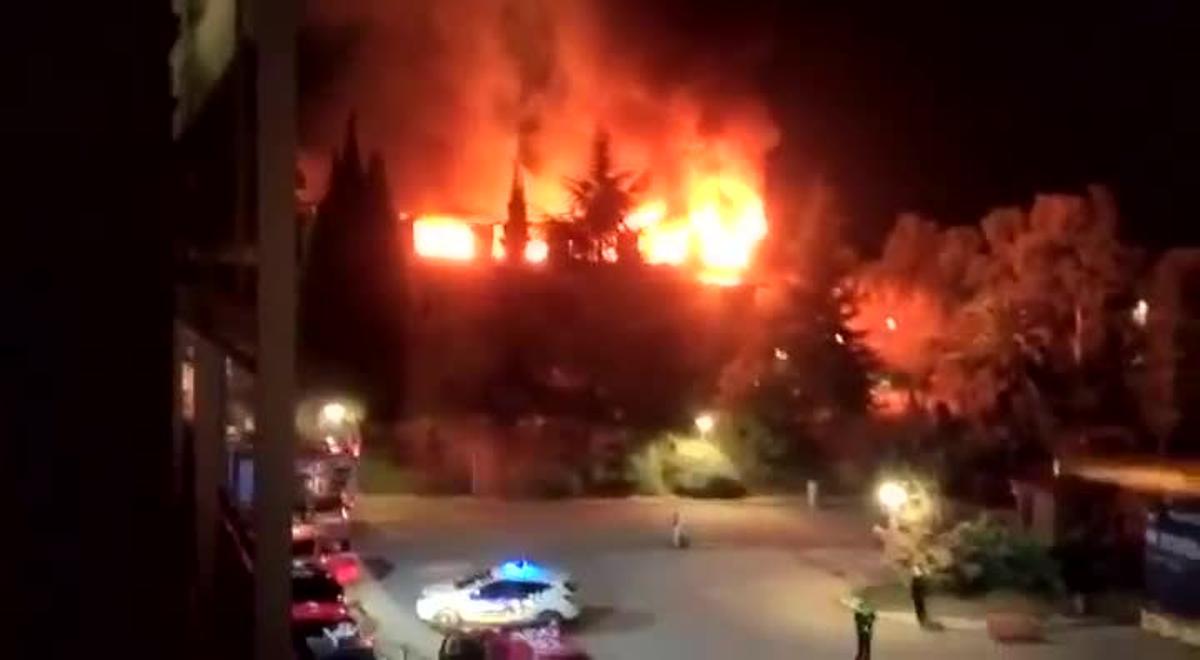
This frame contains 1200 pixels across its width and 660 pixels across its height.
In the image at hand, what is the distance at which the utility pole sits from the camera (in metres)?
1.62

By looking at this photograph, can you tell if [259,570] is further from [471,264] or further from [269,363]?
[471,264]

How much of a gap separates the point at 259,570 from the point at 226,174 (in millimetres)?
711

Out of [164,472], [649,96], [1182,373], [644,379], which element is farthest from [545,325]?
[164,472]

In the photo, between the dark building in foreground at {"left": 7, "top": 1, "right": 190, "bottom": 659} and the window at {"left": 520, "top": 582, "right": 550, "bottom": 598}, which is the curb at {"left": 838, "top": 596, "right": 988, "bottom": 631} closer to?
the window at {"left": 520, "top": 582, "right": 550, "bottom": 598}

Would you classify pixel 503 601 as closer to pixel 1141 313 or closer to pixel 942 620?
pixel 942 620

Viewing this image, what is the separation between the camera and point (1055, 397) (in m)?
14.6

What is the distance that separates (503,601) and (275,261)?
7.09m

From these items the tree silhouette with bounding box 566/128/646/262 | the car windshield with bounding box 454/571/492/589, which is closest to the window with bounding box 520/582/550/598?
the car windshield with bounding box 454/571/492/589

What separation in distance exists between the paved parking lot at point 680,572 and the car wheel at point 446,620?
2.5 inches

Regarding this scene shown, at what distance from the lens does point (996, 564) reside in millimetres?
9477

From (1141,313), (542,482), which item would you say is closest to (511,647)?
(542,482)

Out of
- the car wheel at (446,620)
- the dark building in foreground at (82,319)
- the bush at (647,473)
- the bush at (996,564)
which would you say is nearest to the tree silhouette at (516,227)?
the bush at (647,473)

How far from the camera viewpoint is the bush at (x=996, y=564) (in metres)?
9.38

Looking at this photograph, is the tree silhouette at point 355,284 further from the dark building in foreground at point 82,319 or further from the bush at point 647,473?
the dark building in foreground at point 82,319
